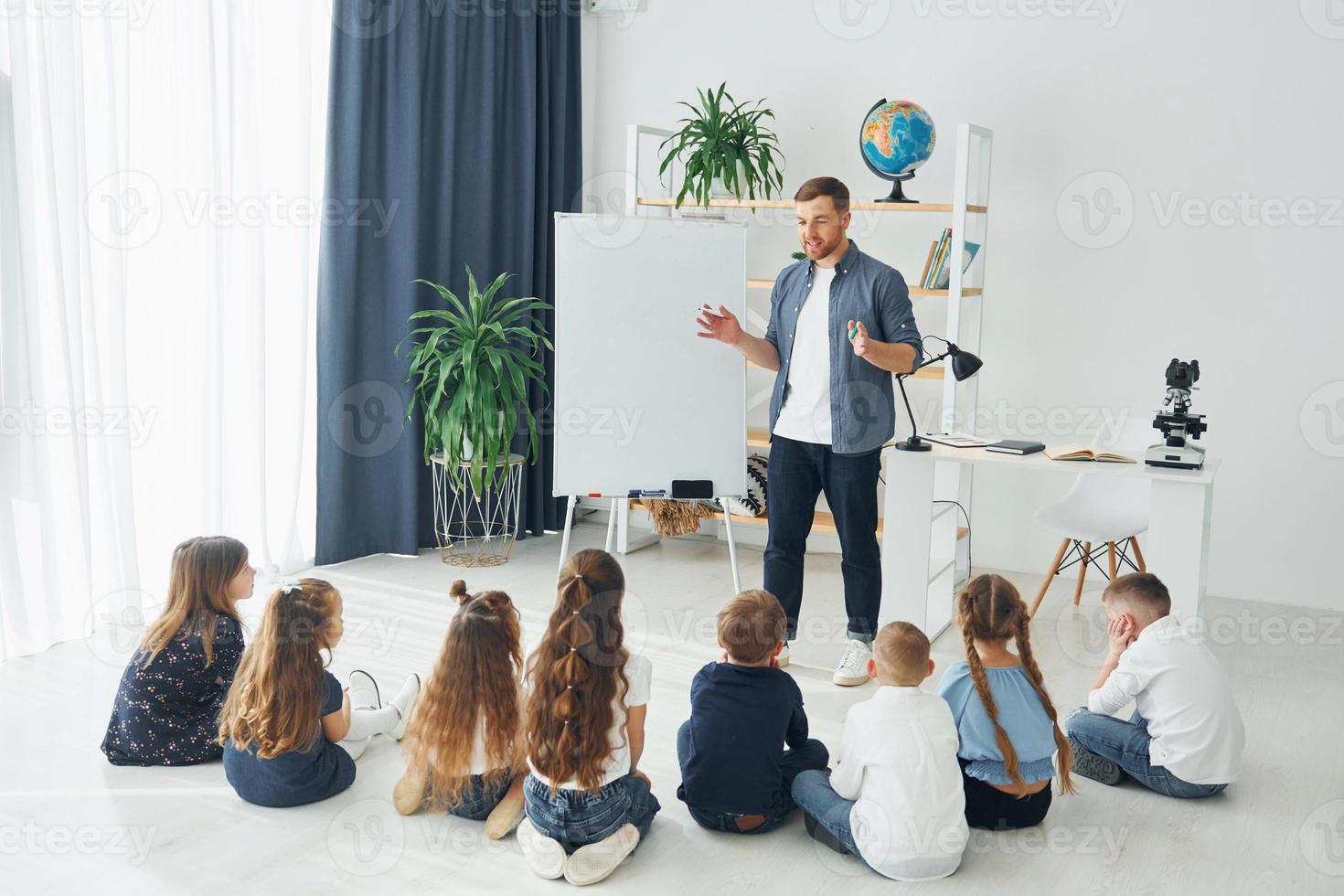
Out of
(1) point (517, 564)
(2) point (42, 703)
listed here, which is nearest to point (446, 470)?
(1) point (517, 564)

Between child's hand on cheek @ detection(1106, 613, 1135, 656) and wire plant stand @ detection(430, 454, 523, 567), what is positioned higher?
child's hand on cheek @ detection(1106, 613, 1135, 656)

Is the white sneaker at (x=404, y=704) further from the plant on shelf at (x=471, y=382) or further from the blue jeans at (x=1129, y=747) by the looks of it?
the blue jeans at (x=1129, y=747)

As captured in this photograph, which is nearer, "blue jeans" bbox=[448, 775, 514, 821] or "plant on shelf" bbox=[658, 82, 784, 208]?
"blue jeans" bbox=[448, 775, 514, 821]

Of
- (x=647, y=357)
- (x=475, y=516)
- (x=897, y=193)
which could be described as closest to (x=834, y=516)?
(x=647, y=357)

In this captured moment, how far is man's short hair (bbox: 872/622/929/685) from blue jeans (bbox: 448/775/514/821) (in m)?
0.90

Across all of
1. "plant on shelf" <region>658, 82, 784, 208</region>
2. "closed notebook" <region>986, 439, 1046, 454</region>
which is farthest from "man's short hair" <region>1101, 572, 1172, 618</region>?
"plant on shelf" <region>658, 82, 784, 208</region>

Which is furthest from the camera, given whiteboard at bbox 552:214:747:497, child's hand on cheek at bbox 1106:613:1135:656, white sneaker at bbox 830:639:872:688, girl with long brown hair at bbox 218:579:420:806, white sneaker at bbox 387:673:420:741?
whiteboard at bbox 552:214:747:497

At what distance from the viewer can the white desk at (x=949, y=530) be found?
10.1 feet

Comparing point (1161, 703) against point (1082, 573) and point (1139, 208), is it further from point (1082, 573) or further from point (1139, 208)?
point (1139, 208)

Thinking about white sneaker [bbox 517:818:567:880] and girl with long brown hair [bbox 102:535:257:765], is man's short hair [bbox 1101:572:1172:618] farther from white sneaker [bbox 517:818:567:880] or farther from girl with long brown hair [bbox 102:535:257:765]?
girl with long brown hair [bbox 102:535:257:765]

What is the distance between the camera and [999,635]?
2.54 m

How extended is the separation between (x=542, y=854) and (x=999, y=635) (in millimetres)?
1089

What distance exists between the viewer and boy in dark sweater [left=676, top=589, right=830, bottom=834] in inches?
97.6

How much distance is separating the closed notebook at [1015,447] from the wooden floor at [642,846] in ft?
2.38
